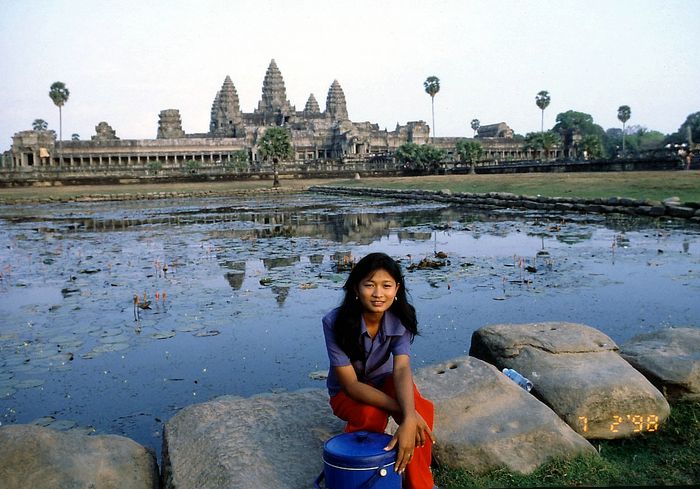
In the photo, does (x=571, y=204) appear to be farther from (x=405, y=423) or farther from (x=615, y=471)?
(x=405, y=423)

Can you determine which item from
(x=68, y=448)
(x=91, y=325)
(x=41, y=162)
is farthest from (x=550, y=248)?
(x=41, y=162)

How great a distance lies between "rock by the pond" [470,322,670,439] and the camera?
3889 mm

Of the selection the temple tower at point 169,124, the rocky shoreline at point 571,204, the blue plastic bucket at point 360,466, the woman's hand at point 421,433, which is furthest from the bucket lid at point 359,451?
the temple tower at point 169,124

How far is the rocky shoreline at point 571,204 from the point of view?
1622 centimetres

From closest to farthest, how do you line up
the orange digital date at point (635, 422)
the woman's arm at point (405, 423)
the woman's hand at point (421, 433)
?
the woman's arm at point (405, 423) → the woman's hand at point (421, 433) → the orange digital date at point (635, 422)

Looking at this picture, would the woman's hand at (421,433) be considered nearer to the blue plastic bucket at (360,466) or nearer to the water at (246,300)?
the blue plastic bucket at (360,466)

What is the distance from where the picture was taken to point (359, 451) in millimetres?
2674

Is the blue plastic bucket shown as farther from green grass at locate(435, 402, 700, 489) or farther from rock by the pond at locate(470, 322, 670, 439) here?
rock by the pond at locate(470, 322, 670, 439)

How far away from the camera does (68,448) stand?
10.5ft

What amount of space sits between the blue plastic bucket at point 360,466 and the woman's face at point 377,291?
2.32ft

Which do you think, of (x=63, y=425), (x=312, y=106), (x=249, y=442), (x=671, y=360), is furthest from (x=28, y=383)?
(x=312, y=106)

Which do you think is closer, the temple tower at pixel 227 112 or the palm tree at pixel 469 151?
the palm tree at pixel 469 151

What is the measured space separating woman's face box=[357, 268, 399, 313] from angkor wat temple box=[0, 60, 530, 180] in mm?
57801

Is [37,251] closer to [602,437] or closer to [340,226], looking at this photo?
[340,226]
